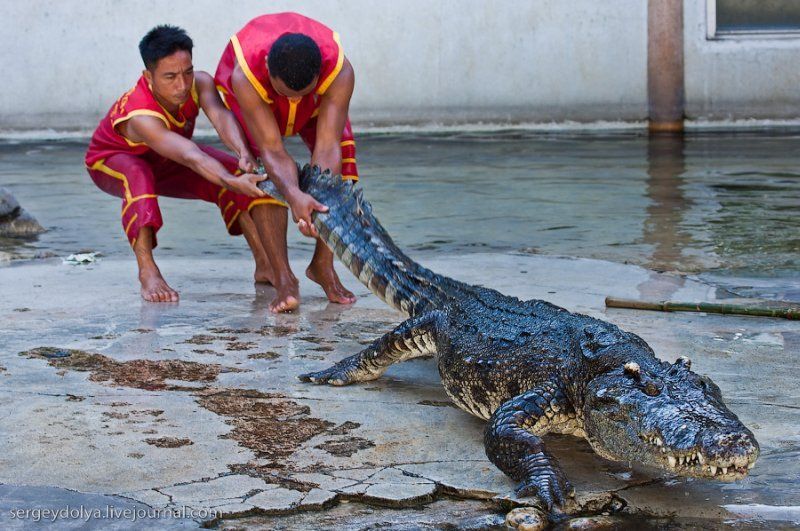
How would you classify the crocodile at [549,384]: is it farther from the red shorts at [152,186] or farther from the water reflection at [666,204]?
the water reflection at [666,204]

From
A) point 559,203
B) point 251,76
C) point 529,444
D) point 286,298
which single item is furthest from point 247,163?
point 559,203

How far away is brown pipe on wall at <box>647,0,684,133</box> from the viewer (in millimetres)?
13039

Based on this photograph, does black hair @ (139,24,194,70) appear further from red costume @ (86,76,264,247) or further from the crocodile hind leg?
the crocodile hind leg

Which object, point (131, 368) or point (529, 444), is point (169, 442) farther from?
point (529, 444)

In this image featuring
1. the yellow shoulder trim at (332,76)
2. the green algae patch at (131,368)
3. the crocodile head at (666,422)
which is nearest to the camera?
the crocodile head at (666,422)

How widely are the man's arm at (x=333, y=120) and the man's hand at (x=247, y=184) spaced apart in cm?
28

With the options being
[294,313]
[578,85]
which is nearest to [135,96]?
[294,313]

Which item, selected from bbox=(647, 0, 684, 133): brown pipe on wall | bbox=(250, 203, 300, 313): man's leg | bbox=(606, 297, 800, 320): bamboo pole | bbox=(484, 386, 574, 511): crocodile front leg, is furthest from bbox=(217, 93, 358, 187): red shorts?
bbox=(647, 0, 684, 133): brown pipe on wall

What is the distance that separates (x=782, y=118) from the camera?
13.1 m

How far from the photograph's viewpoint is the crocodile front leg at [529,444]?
278cm

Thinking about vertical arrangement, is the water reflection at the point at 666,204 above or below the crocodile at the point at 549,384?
below

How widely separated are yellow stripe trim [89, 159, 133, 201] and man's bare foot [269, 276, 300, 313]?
0.96 m

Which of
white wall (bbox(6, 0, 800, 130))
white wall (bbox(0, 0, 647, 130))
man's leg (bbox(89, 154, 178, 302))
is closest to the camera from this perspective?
man's leg (bbox(89, 154, 178, 302))

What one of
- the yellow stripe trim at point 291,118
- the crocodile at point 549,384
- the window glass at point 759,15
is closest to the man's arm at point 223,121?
the yellow stripe trim at point 291,118
